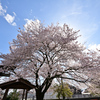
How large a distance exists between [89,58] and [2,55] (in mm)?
7512

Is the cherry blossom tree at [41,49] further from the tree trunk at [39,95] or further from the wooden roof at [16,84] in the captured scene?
the wooden roof at [16,84]

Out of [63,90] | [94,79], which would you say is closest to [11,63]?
[94,79]

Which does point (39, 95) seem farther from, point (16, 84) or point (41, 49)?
point (41, 49)

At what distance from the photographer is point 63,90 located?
13078mm

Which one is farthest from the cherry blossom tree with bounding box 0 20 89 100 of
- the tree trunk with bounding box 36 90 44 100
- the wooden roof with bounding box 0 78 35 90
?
the wooden roof with bounding box 0 78 35 90

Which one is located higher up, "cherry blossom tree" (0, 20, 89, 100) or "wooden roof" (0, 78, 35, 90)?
"cherry blossom tree" (0, 20, 89, 100)

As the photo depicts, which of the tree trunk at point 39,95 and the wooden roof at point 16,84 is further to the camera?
the tree trunk at point 39,95

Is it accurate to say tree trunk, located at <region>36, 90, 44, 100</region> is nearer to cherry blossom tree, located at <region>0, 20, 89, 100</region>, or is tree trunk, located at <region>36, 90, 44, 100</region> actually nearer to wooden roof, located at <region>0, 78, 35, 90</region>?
cherry blossom tree, located at <region>0, 20, 89, 100</region>

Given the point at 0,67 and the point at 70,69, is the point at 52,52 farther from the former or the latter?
the point at 0,67

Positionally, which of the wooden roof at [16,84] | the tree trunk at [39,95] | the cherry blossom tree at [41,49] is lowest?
the tree trunk at [39,95]

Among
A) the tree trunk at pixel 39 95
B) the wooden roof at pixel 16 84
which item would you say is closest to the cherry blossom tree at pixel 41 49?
the tree trunk at pixel 39 95

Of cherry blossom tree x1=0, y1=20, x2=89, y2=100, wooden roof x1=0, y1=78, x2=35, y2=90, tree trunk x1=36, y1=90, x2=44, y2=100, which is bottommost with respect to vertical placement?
tree trunk x1=36, y1=90, x2=44, y2=100

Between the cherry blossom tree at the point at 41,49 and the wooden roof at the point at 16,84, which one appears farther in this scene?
the cherry blossom tree at the point at 41,49

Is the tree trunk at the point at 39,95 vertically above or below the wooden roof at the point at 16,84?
below
